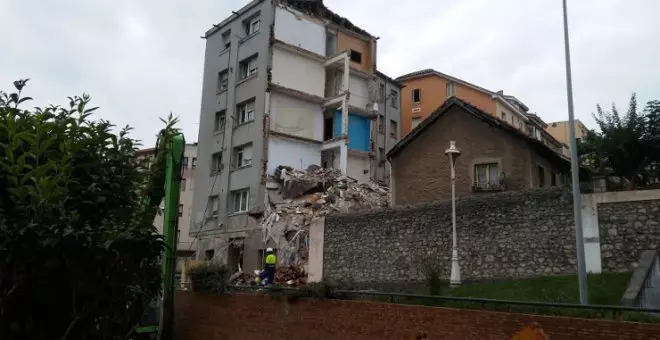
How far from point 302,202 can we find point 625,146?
15.7 m

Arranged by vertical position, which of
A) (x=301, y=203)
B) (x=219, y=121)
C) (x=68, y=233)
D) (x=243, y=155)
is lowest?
(x=68, y=233)

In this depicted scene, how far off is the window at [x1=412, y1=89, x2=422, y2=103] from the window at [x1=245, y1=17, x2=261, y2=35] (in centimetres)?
1902

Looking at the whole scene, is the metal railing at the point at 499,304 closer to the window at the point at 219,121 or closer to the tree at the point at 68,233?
the tree at the point at 68,233

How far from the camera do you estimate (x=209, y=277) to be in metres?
16.6

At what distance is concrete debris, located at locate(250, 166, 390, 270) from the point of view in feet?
87.4

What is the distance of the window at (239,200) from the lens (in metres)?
33.8

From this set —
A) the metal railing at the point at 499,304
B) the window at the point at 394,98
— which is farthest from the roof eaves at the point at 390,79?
the metal railing at the point at 499,304

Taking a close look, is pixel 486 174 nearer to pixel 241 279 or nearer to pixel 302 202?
pixel 241 279

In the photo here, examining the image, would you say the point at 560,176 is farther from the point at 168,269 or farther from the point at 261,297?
the point at 168,269

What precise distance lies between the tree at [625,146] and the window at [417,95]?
90.7ft

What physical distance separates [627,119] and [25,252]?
2287 cm

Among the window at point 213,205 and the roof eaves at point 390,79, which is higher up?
the roof eaves at point 390,79

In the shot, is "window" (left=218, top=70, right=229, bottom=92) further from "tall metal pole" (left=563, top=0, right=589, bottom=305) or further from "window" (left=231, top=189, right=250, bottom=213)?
"tall metal pole" (left=563, top=0, right=589, bottom=305)

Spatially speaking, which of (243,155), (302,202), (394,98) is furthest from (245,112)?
(394,98)
